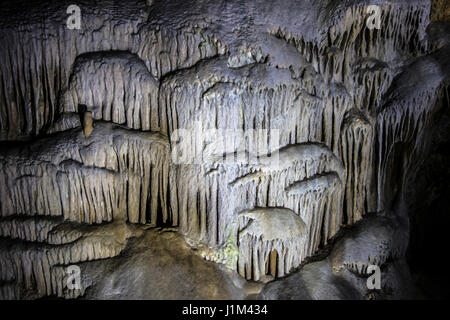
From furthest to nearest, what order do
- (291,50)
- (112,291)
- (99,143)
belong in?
(291,50), (99,143), (112,291)

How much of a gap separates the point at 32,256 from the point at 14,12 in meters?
2.53

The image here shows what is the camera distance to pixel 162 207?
4.20 metres

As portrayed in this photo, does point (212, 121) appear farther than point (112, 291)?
Yes

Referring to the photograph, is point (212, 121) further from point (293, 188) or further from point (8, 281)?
point (8, 281)

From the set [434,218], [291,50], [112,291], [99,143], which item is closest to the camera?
[112,291]

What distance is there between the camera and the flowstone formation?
3.72 metres

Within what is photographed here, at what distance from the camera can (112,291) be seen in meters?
3.53

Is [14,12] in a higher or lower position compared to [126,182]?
higher

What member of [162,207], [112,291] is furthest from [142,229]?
[112,291]

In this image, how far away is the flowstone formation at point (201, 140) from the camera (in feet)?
12.2

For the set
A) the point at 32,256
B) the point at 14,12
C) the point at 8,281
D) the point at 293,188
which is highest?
the point at 14,12

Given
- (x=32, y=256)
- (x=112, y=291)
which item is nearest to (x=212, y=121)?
(x=112, y=291)

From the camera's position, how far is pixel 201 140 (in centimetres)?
390
